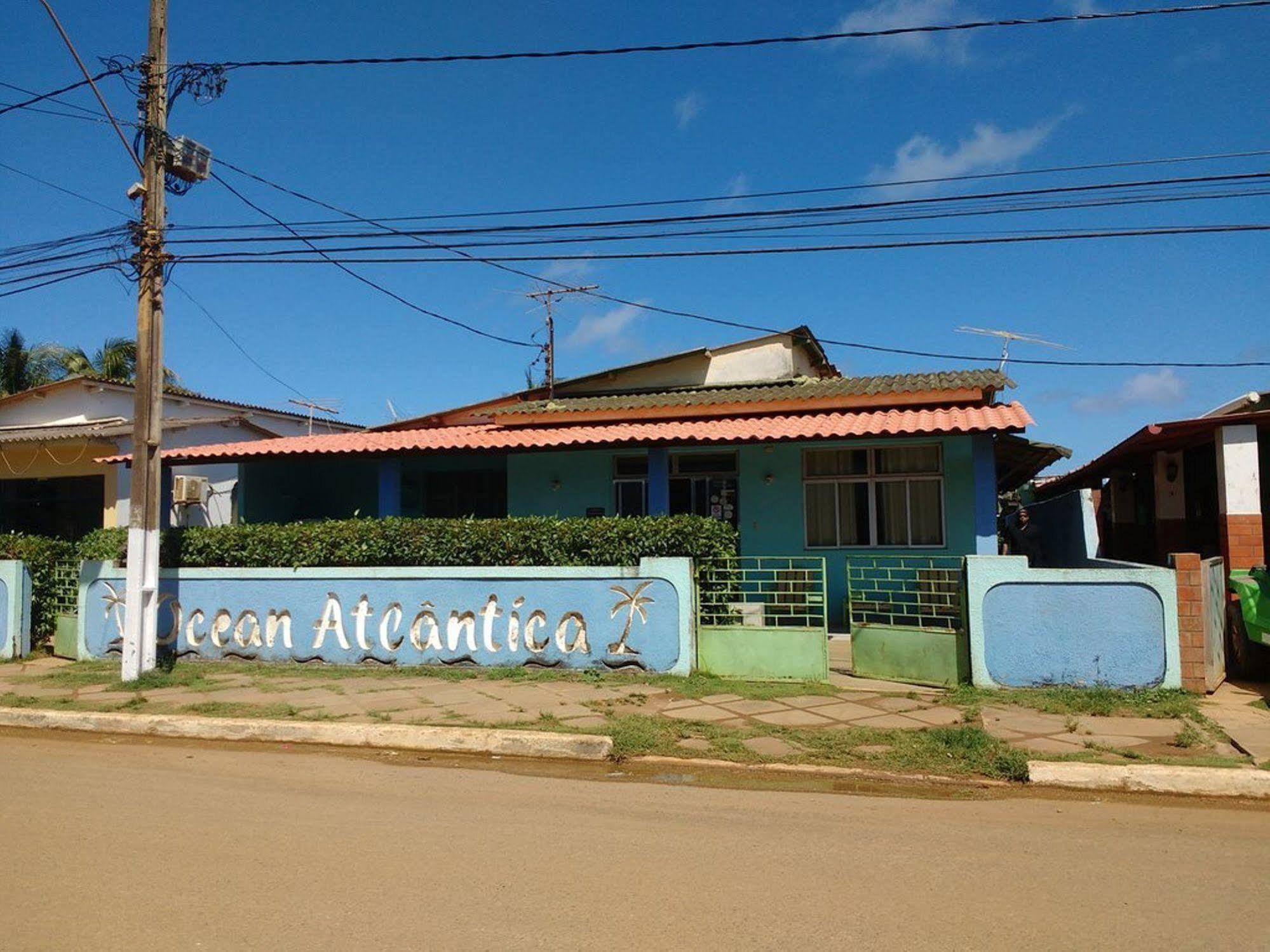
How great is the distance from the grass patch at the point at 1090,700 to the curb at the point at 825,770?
6.67 feet

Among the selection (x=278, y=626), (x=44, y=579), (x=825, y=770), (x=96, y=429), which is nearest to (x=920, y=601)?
(x=825, y=770)

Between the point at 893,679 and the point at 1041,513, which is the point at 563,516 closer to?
the point at 893,679

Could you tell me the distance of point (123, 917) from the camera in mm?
3795

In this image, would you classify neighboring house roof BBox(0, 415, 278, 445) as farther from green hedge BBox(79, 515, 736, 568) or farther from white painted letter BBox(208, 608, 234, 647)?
white painted letter BBox(208, 608, 234, 647)

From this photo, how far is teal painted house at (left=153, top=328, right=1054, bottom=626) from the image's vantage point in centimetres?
1274

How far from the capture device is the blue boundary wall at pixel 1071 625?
841 cm

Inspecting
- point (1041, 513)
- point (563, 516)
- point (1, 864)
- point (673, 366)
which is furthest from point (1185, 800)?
point (1041, 513)

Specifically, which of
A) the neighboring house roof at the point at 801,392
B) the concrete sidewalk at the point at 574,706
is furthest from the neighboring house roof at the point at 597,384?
the concrete sidewalk at the point at 574,706

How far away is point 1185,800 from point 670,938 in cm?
404

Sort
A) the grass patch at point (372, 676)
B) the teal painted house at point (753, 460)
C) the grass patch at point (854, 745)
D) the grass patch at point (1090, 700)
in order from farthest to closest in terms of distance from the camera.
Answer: the teal painted house at point (753, 460)
the grass patch at point (372, 676)
the grass patch at point (1090, 700)
the grass patch at point (854, 745)

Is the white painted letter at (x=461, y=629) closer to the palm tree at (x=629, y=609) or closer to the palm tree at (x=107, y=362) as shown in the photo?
the palm tree at (x=629, y=609)

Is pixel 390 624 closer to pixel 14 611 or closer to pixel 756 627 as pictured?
pixel 756 627

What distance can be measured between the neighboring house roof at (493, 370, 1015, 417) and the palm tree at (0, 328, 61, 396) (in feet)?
63.5

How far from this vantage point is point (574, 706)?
846 centimetres
